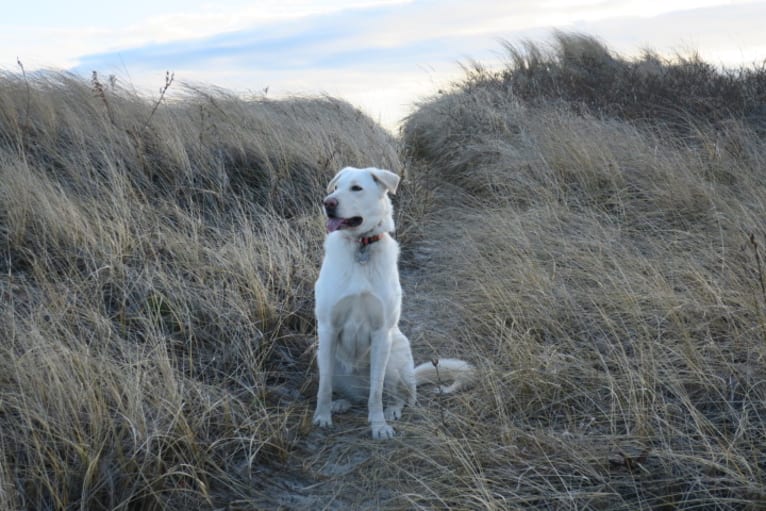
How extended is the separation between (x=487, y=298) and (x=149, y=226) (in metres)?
2.58

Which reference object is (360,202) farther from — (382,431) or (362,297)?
(382,431)

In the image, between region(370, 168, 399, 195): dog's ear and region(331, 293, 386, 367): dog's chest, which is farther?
region(370, 168, 399, 195): dog's ear

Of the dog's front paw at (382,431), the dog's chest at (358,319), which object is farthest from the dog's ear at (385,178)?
the dog's front paw at (382,431)

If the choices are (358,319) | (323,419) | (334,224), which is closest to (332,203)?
(334,224)

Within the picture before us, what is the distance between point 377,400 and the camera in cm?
355

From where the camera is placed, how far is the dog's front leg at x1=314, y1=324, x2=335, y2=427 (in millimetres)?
3572

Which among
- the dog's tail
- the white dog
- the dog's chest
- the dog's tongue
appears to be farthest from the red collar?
the dog's tail

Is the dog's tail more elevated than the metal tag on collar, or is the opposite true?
the metal tag on collar

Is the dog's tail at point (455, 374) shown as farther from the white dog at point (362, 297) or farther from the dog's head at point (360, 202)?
the dog's head at point (360, 202)

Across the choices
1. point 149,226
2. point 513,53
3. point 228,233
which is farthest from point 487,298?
point 513,53

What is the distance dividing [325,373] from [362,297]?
0.45 m

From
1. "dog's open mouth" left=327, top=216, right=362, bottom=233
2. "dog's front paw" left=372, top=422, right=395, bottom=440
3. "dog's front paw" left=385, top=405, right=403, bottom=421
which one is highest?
"dog's open mouth" left=327, top=216, right=362, bottom=233

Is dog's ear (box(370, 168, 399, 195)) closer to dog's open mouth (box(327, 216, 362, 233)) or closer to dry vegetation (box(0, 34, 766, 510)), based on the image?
dog's open mouth (box(327, 216, 362, 233))

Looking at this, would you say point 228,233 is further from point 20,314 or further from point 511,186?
point 511,186
